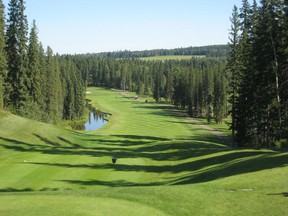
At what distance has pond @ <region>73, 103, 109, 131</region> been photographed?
320 ft

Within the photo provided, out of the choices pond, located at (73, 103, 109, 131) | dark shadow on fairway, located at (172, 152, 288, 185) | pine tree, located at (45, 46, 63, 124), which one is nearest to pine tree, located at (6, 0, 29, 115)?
pine tree, located at (45, 46, 63, 124)

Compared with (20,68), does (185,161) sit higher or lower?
lower

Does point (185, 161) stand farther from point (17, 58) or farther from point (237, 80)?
point (17, 58)

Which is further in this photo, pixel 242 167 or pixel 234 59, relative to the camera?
pixel 234 59

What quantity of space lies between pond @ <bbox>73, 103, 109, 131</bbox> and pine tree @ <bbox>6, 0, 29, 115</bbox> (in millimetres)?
30536

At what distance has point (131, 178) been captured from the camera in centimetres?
2805

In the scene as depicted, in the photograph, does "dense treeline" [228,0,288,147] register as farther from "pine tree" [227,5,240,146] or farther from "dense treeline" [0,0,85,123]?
"dense treeline" [0,0,85,123]

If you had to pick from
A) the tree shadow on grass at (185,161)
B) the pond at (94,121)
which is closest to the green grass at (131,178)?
the tree shadow on grass at (185,161)

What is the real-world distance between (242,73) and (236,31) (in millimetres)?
5966

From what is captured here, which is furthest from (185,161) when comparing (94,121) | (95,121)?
(94,121)

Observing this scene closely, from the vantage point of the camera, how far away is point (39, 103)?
250 ft

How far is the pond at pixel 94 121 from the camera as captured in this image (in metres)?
97.5

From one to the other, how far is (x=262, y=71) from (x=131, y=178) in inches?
880

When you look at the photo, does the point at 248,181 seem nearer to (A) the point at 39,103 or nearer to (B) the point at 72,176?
(B) the point at 72,176
